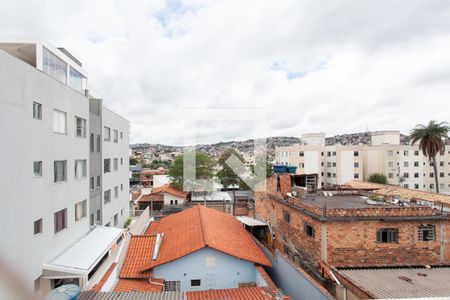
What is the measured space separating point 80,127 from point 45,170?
4.24 m

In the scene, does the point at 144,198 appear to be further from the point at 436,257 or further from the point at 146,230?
the point at 436,257

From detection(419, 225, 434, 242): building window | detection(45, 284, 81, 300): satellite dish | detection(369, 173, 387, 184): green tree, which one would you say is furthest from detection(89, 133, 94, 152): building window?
detection(369, 173, 387, 184): green tree

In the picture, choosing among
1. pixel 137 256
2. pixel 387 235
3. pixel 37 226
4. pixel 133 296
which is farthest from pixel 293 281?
pixel 37 226

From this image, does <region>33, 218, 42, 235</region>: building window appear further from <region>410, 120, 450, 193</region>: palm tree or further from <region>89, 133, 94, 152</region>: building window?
<region>410, 120, 450, 193</region>: palm tree

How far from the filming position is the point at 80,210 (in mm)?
13539

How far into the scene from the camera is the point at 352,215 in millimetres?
10094

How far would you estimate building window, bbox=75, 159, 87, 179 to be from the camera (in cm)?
1317

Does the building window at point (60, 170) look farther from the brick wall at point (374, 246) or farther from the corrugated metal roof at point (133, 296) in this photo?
the brick wall at point (374, 246)

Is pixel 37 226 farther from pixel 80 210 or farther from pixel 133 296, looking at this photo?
pixel 133 296

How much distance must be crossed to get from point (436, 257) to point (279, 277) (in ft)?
18.8

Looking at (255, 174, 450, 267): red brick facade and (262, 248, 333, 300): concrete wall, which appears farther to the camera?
(255, 174, 450, 267): red brick facade

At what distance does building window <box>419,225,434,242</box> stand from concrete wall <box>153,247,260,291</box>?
621 cm

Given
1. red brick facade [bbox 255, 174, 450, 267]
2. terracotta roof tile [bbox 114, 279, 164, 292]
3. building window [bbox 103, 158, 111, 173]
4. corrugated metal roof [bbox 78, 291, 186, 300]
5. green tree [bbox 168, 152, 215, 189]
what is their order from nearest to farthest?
1. corrugated metal roof [bbox 78, 291, 186, 300]
2. terracotta roof tile [bbox 114, 279, 164, 292]
3. red brick facade [bbox 255, 174, 450, 267]
4. building window [bbox 103, 158, 111, 173]
5. green tree [bbox 168, 152, 215, 189]

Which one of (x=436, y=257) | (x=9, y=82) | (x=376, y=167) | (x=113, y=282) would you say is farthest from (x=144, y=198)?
(x=376, y=167)
